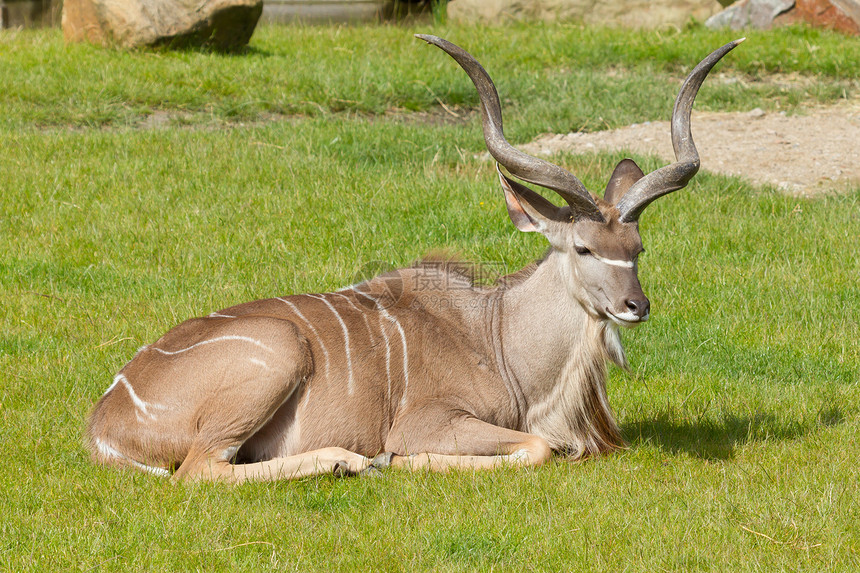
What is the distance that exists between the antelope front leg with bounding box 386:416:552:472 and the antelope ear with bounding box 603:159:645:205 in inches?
43.1

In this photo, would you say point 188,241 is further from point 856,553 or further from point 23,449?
point 856,553

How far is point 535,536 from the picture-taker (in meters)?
3.28

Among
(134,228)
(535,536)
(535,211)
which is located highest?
(535,211)

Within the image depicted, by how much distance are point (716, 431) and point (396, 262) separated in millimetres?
2418

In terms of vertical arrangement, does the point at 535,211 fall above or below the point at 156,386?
above

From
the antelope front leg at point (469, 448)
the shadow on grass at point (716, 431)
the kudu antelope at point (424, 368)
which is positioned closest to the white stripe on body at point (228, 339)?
the kudu antelope at point (424, 368)

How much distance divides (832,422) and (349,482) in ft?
6.89

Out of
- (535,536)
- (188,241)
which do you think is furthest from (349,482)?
(188,241)

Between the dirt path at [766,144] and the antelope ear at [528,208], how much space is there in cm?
424

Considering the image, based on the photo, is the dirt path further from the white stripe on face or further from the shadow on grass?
the white stripe on face

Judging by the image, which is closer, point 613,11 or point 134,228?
point 134,228

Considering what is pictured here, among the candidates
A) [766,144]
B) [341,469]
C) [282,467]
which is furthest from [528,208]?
[766,144]

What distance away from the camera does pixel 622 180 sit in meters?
4.34

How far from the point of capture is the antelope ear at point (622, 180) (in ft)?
14.1
